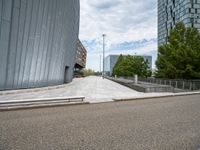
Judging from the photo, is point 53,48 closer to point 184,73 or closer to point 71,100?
point 71,100

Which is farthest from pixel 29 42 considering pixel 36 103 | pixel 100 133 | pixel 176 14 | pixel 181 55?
pixel 176 14

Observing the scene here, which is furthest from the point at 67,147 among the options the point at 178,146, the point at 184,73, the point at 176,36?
the point at 176,36

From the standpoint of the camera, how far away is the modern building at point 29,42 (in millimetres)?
15117

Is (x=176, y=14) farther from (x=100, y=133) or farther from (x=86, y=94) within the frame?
(x=100, y=133)

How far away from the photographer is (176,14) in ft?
282

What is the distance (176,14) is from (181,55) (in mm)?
70419

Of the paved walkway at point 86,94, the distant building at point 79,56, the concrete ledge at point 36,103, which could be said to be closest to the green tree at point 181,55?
the paved walkway at point 86,94

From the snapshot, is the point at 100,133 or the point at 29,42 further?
the point at 29,42

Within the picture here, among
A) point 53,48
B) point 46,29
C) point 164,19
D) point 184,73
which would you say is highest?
point 164,19

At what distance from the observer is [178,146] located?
4.58m

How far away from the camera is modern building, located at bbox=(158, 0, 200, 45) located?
248 feet

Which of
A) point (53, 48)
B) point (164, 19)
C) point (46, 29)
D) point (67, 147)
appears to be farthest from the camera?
point (164, 19)

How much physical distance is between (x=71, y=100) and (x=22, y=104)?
3.10 meters

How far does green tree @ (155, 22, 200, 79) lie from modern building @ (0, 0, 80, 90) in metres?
15.7
